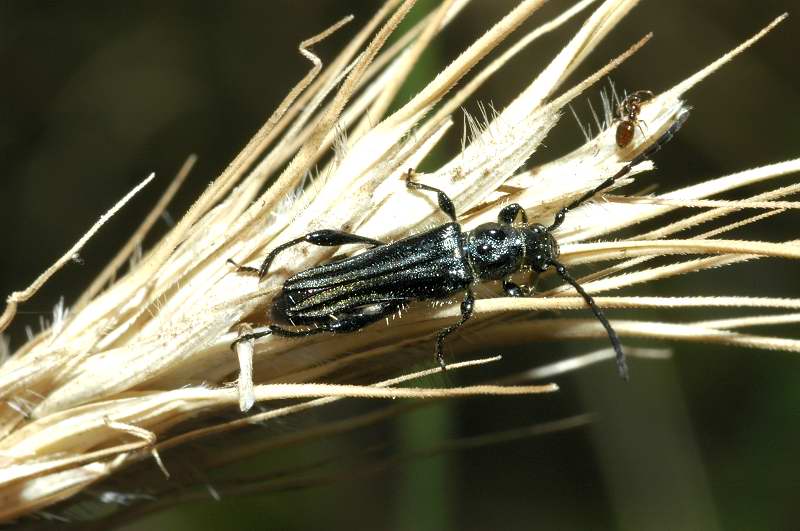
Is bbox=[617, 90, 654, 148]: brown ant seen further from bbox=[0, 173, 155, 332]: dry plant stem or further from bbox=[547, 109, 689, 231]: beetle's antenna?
bbox=[0, 173, 155, 332]: dry plant stem

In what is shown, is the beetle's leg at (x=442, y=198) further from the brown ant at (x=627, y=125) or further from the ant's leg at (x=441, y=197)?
the brown ant at (x=627, y=125)

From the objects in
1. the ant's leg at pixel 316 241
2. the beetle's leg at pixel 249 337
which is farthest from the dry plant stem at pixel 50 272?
the beetle's leg at pixel 249 337

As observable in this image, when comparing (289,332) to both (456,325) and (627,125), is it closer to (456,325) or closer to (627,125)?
(456,325)

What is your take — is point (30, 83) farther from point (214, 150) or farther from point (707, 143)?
point (707, 143)

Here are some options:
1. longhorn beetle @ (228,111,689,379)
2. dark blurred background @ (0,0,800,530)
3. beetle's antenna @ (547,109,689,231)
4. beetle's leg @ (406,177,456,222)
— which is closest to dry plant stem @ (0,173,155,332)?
longhorn beetle @ (228,111,689,379)

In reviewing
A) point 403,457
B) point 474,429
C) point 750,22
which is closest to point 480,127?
point 403,457
